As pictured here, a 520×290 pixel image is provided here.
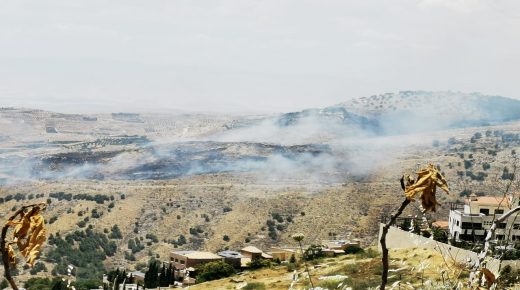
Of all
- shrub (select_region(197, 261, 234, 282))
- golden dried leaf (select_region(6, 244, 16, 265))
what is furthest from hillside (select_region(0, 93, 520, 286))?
golden dried leaf (select_region(6, 244, 16, 265))

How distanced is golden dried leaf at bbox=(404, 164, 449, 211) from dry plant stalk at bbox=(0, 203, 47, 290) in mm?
1601

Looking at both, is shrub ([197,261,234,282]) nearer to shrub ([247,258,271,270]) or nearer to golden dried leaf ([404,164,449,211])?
shrub ([247,258,271,270])

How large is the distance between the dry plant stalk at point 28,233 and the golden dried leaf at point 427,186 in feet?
5.25

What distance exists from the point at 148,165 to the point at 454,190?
216 feet

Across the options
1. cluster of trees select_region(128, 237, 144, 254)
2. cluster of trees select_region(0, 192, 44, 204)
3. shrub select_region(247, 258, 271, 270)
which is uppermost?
shrub select_region(247, 258, 271, 270)

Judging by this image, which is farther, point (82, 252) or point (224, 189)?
point (224, 189)

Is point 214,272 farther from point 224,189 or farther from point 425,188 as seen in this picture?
point 224,189

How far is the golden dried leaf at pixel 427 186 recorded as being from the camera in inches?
139

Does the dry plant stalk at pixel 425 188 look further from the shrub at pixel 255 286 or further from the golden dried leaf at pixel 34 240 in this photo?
the shrub at pixel 255 286

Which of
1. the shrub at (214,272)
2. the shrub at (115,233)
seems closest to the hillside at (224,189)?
the shrub at (115,233)

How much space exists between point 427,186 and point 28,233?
5.79 ft

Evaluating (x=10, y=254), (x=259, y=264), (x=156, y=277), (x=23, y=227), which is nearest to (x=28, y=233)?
(x=23, y=227)

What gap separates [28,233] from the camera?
3.43 metres

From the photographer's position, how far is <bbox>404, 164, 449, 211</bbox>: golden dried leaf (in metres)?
3.52
